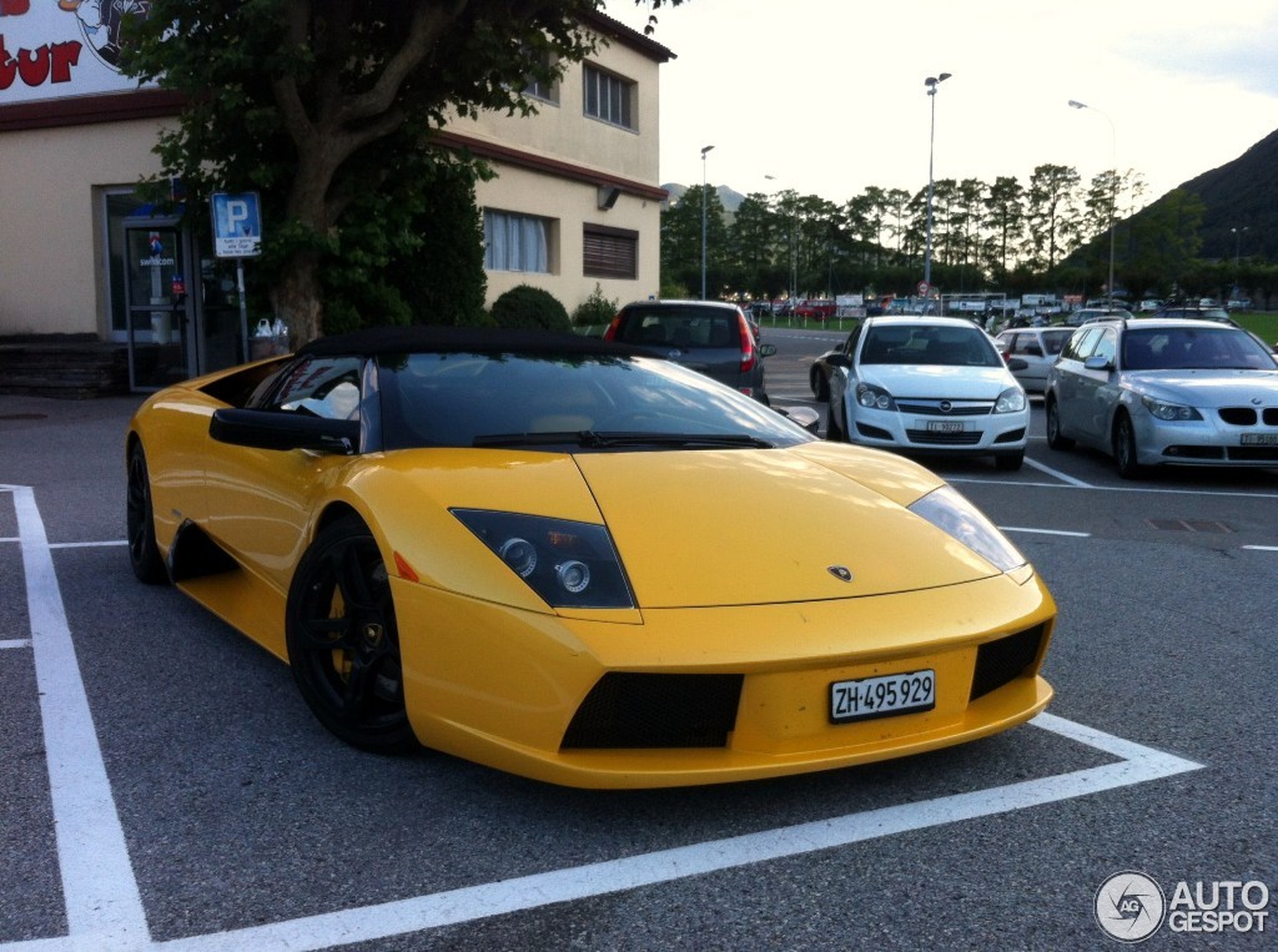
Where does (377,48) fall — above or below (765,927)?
above

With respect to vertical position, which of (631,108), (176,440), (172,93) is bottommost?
(176,440)

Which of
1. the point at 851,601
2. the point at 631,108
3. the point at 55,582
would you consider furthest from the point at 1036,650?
the point at 631,108

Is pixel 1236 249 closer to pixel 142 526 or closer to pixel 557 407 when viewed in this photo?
pixel 142 526

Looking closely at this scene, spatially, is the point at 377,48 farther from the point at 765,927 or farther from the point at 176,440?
the point at 765,927

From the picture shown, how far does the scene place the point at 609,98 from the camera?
28.4m

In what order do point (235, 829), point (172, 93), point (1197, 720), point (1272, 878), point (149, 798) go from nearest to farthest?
point (1272, 878), point (235, 829), point (149, 798), point (1197, 720), point (172, 93)

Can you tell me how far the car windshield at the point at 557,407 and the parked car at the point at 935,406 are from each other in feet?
21.6

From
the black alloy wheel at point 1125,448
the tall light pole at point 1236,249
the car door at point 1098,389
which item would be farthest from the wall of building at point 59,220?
the tall light pole at point 1236,249

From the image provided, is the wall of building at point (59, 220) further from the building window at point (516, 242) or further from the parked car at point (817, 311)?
the parked car at point (817, 311)

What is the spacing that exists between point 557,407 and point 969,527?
4.55 ft

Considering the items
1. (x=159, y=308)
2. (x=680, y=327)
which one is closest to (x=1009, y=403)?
(x=680, y=327)

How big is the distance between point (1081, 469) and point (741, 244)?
Answer: 349ft

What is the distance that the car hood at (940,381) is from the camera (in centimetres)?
1103

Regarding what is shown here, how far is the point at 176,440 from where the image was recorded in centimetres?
541
